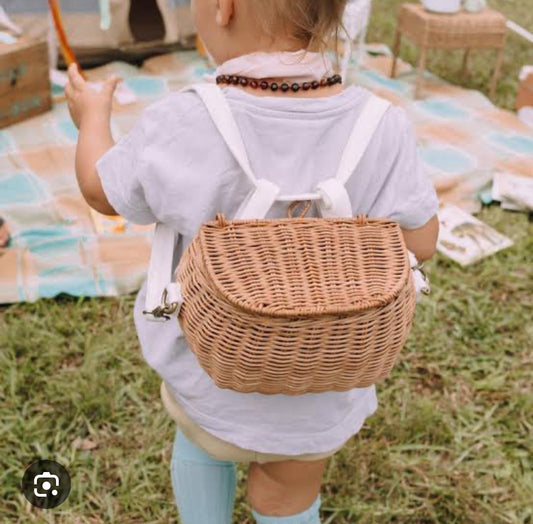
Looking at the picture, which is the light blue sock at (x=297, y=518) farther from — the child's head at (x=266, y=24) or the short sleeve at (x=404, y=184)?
the child's head at (x=266, y=24)

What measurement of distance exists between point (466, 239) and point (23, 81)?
2.54m

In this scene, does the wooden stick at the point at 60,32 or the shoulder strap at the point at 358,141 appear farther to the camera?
the wooden stick at the point at 60,32

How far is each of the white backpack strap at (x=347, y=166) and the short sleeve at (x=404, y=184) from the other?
64 mm

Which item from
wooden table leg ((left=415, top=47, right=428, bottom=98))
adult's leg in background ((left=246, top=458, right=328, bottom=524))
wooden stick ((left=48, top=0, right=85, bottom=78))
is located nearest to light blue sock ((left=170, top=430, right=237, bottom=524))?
adult's leg in background ((left=246, top=458, right=328, bottom=524))

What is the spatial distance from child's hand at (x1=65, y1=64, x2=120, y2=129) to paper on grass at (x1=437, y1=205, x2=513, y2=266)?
2179 millimetres

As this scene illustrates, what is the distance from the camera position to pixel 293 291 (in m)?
1.04

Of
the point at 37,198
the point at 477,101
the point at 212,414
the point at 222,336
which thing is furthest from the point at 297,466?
the point at 477,101

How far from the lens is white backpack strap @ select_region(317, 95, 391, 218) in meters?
1.13

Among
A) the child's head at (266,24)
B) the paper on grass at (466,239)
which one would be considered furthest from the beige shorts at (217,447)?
the paper on grass at (466,239)

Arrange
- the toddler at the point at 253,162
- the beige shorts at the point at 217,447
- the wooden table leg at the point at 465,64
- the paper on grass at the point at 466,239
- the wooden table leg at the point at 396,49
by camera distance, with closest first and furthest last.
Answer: the toddler at the point at 253,162, the beige shorts at the point at 217,447, the paper on grass at the point at 466,239, the wooden table leg at the point at 396,49, the wooden table leg at the point at 465,64

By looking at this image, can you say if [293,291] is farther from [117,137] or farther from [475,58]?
[475,58]

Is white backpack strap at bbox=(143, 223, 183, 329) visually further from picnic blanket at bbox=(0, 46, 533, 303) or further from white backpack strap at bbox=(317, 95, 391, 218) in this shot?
picnic blanket at bbox=(0, 46, 533, 303)

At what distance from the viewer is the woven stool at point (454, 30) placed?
4.63 meters

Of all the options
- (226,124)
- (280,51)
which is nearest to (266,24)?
(280,51)
